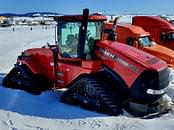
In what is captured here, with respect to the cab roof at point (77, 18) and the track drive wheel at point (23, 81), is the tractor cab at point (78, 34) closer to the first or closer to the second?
the cab roof at point (77, 18)

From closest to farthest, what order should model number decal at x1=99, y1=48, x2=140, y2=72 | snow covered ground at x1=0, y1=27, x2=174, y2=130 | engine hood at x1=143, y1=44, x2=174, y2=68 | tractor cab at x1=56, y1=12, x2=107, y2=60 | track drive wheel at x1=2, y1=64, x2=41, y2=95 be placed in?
snow covered ground at x1=0, y1=27, x2=174, y2=130 → model number decal at x1=99, y1=48, x2=140, y2=72 → tractor cab at x1=56, y1=12, x2=107, y2=60 → track drive wheel at x1=2, y1=64, x2=41, y2=95 → engine hood at x1=143, y1=44, x2=174, y2=68

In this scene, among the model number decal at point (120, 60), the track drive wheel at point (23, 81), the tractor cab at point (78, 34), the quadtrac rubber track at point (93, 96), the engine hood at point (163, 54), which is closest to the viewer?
the model number decal at point (120, 60)

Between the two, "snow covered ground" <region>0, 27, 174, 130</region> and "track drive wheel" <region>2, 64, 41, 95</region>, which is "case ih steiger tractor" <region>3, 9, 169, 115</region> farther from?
"snow covered ground" <region>0, 27, 174, 130</region>

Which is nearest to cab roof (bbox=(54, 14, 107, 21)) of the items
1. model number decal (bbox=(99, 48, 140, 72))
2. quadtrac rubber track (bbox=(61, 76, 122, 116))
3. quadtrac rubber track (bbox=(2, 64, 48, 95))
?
model number decal (bbox=(99, 48, 140, 72))

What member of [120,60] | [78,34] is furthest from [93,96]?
[78,34]

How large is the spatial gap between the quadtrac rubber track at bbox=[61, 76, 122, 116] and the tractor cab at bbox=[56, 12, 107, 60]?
0.67m

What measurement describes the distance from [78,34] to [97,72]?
3.28ft

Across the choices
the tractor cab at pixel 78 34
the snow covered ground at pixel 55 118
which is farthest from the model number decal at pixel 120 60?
the snow covered ground at pixel 55 118

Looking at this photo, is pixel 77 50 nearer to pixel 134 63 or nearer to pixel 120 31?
pixel 134 63

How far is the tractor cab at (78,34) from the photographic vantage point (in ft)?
28.3

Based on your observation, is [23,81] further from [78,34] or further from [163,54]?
[163,54]

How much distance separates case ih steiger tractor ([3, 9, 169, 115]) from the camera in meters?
7.75

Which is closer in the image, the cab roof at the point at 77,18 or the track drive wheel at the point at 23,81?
the cab roof at the point at 77,18

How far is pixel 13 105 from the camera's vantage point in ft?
27.6
